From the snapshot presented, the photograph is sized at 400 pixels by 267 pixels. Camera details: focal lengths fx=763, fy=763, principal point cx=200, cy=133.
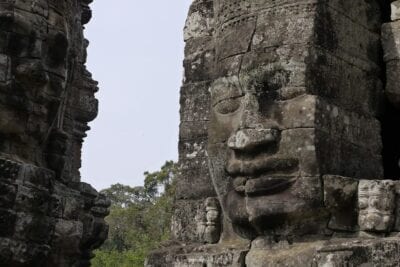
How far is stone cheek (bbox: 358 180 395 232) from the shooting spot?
19.7ft

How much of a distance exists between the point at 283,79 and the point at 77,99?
7045mm

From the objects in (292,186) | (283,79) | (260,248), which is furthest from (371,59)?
(260,248)

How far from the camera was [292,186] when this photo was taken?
613 centimetres

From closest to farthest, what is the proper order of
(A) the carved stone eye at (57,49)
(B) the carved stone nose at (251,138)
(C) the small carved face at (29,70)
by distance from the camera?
(B) the carved stone nose at (251,138) < (C) the small carved face at (29,70) < (A) the carved stone eye at (57,49)

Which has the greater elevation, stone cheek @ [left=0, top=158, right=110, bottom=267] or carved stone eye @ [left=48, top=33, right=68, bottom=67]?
carved stone eye @ [left=48, top=33, right=68, bottom=67]

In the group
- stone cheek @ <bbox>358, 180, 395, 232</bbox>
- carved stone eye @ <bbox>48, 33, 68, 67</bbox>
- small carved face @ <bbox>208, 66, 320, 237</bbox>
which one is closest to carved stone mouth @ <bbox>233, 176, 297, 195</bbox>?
small carved face @ <bbox>208, 66, 320, 237</bbox>

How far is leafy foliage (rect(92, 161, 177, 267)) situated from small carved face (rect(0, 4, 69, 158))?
2582 cm

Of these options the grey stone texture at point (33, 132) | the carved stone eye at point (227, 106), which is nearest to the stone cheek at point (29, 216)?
the grey stone texture at point (33, 132)

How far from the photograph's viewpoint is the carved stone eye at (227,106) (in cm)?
684

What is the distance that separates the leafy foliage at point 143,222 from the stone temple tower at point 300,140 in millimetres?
26904

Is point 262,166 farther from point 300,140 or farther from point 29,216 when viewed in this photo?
point 29,216

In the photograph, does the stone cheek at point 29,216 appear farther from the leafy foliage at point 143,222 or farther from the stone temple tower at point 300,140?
the leafy foliage at point 143,222

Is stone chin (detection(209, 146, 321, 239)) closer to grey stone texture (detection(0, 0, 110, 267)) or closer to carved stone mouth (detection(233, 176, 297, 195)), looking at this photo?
carved stone mouth (detection(233, 176, 297, 195))

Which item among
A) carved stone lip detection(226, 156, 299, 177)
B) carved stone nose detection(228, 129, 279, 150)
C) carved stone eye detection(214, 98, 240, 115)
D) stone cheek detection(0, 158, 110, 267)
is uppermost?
carved stone eye detection(214, 98, 240, 115)
